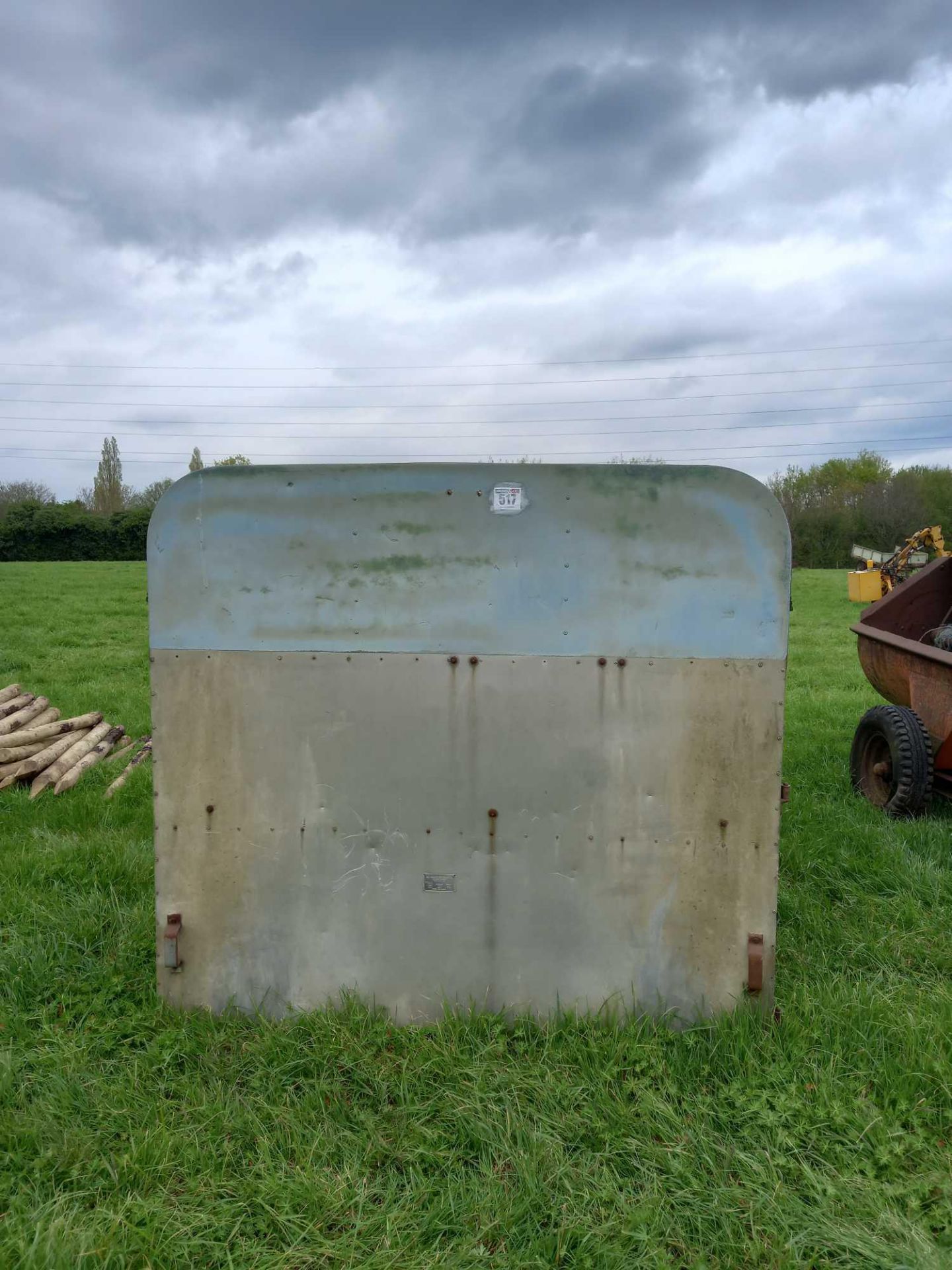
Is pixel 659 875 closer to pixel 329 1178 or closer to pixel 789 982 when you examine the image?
pixel 789 982

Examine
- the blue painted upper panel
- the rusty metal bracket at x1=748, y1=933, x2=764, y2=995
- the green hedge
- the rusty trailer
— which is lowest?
the rusty metal bracket at x1=748, y1=933, x2=764, y2=995

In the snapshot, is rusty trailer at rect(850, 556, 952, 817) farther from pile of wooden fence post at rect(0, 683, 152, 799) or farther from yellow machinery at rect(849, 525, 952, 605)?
yellow machinery at rect(849, 525, 952, 605)

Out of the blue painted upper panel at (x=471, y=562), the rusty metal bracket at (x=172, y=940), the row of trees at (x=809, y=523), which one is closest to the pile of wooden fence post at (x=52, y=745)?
the rusty metal bracket at (x=172, y=940)

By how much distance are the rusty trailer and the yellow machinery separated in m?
5.91

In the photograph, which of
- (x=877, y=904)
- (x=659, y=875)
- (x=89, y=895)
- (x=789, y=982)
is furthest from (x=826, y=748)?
(x=89, y=895)

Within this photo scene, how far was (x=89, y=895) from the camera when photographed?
13.9 feet

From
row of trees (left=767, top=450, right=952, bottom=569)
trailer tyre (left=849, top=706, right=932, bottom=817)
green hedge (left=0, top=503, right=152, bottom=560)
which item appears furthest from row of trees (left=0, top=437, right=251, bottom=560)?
trailer tyre (left=849, top=706, right=932, bottom=817)

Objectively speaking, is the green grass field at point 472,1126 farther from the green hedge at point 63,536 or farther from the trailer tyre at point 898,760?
the green hedge at point 63,536

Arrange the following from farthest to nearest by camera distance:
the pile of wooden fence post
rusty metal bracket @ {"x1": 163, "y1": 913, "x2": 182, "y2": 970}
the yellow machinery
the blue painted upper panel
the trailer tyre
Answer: the yellow machinery, the pile of wooden fence post, the trailer tyre, rusty metal bracket @ {"x1": 163, "y1": 913, "x2": 182, "y2": 970}, the blue painted upper panel

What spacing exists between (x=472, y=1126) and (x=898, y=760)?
3838 millimetres

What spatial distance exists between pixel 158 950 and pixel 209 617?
130 centimetres

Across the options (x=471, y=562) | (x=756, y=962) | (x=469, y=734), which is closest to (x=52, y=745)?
(x=469, y=734)

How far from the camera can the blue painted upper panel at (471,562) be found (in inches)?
119

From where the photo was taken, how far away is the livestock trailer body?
3.06m
